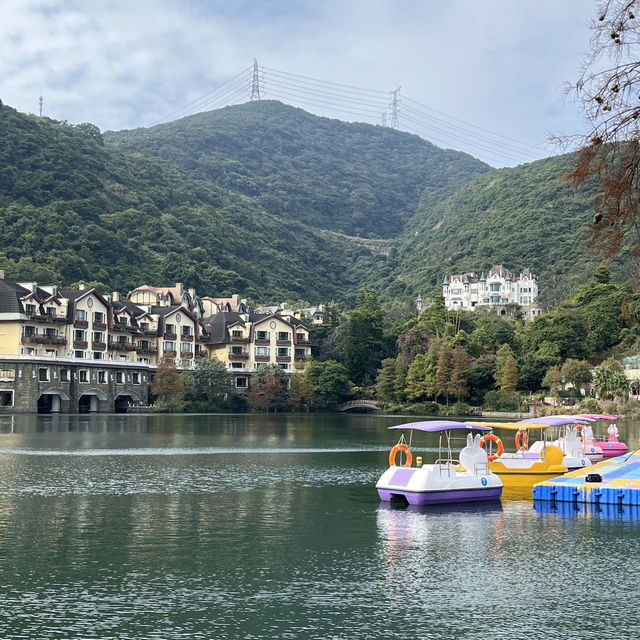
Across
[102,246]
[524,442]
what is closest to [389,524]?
[524,442]

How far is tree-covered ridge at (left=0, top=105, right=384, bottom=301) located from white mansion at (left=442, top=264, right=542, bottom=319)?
35251 millimetres

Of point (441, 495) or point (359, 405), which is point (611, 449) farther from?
point (359, 405)

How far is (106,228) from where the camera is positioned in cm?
15000

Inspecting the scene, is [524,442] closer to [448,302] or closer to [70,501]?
[70,501]

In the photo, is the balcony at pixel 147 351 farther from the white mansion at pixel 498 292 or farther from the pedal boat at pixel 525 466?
the pedal boat at pixel 525 466

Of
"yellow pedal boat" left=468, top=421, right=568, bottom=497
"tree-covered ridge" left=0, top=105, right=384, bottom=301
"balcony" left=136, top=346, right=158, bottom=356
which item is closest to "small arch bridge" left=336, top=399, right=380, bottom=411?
"balcony" left=136, top=346, right=158, bottom=356

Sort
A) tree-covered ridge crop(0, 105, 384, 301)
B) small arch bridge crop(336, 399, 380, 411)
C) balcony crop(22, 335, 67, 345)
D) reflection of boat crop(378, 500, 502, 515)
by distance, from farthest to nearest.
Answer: tree-covered ridge crop(0, 105, 384, 301), small arch bridge crop(336, 399, 380, 411), balcony crop(22, 335, 67, 345), reflection of boat crop(378, 500, 502, 515)

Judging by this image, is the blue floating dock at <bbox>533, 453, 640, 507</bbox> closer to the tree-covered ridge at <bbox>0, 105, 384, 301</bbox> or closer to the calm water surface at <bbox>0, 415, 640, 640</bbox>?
the calm water surface at <bbox>0, 415, 640, 640</bbox>

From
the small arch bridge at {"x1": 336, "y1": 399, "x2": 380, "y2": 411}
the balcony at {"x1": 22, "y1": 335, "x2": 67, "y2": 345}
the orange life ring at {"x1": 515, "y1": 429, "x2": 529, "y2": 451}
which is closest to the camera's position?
the orange life ring at {"x1": 515, "y1": 429, "x2": 529, "y2": 451}

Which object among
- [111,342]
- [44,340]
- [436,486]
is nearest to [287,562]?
[436,486]

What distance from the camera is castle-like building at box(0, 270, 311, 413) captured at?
94.5 m

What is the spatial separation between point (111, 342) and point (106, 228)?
47.8m

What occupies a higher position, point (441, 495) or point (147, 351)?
point (147, 351)

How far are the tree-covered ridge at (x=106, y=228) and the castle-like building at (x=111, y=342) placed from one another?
16247mm
